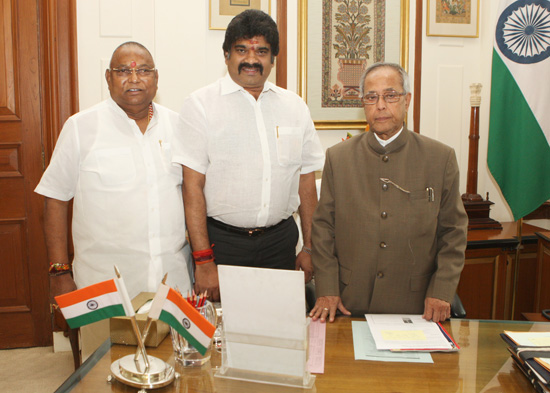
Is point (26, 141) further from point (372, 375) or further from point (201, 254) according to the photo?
point (372, 375)

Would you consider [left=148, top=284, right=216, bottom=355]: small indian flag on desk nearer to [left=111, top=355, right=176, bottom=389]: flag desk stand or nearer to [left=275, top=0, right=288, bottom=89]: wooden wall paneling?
[left=111, top=355, right=176, bottom=389]: flag desk stand

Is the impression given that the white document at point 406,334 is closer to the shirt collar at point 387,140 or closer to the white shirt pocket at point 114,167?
the shirt collar at point 387,140

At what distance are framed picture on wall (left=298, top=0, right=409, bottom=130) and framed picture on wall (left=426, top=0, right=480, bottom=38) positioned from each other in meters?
0.19

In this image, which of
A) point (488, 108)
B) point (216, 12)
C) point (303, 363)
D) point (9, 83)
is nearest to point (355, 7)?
point (216, 12)

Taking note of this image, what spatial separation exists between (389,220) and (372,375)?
0.68m

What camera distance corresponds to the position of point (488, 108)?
360cm

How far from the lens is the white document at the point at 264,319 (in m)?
1.24

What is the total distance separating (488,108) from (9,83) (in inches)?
122

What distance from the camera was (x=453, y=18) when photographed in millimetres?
3447

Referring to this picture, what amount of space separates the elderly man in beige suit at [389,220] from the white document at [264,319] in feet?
1.81

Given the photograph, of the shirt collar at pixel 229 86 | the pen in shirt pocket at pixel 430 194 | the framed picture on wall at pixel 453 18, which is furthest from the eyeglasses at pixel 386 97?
the framed picture on wall at pixel 453 18

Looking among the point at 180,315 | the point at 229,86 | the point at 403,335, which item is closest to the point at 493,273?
the point at 403,335

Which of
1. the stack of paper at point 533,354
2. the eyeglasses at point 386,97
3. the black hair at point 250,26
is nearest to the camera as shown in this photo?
the stack of paper at point 533,354

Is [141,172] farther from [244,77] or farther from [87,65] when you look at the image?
[87,65]
